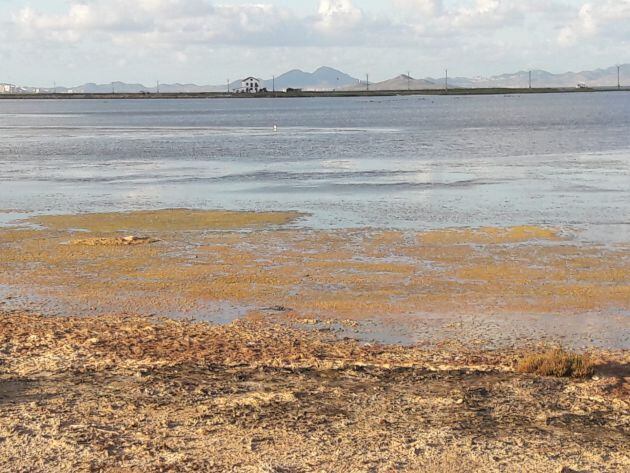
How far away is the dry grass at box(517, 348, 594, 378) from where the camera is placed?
10172 millimetres

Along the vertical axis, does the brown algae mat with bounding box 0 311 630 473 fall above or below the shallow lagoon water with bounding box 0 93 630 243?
below

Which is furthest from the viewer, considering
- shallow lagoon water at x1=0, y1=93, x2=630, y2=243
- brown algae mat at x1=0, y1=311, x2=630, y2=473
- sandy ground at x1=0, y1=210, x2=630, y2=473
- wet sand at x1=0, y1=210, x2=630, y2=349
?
shallow lagoon water at x1=0, y1=93, x2=630, y2=243

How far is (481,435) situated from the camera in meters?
8.28

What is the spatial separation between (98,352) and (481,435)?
502 centimetres

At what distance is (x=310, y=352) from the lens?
37.2ft

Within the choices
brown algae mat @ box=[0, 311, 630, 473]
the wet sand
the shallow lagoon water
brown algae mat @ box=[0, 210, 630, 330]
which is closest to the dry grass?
brown algae mat @ box=[0, 311, 630, 473]

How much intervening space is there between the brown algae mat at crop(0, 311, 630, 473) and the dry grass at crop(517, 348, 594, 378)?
14 centimetres

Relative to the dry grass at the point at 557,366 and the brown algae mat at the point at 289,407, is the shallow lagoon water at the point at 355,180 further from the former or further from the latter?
the brown algae mat at the point at 289,407

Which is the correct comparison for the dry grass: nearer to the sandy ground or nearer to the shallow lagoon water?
the sandy ground

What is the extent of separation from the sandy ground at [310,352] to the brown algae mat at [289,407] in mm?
26

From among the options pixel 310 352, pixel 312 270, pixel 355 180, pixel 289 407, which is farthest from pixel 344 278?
pixel 355 180

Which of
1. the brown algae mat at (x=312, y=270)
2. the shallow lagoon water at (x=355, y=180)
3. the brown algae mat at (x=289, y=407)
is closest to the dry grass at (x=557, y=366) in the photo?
the brown algae mat at (x=289, y=407)

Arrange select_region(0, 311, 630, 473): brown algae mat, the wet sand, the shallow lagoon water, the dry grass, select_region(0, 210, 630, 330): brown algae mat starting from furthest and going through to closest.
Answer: the shallow lagoon water < select_region(0, 210, 630, 330): brown algae mat < the wet sand < the dry grass < select_region(0, 311, 630, 473): brown algae mat

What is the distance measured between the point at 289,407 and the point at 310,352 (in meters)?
2.30
